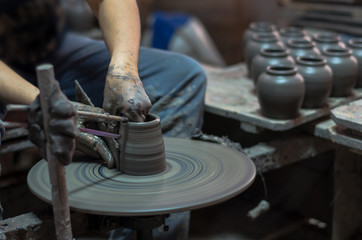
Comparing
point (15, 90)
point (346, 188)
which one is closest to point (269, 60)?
point (346, 188)

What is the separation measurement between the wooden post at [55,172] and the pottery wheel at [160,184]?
0.24 feet

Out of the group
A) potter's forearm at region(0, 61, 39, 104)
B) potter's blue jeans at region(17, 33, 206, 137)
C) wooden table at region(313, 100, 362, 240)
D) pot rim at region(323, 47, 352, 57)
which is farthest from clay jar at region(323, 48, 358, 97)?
potter's forearm at region(0, 61, 39, 104)

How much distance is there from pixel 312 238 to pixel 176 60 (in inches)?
51.8

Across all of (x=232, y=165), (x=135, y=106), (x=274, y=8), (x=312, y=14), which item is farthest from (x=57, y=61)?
(x=274, y=8)

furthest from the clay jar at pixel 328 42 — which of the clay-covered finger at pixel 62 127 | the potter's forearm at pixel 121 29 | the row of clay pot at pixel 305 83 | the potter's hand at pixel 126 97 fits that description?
the clay-covered finger at pixel 62 127

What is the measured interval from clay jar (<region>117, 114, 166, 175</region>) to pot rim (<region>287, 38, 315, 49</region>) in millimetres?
1445

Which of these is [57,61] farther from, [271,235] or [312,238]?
[312,238]

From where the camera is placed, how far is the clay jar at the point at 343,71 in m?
2.46

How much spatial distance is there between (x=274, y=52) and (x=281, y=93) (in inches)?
21.8

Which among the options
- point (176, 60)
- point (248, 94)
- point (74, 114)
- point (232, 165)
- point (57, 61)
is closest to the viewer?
point (74, 114)

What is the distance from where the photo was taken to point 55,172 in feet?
4.02

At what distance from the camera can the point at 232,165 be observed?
1618mm

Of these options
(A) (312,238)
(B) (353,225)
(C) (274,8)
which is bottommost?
(A) (312,238)

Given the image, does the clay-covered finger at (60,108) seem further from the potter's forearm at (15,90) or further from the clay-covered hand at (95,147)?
the potter's forearm at (15,90)
